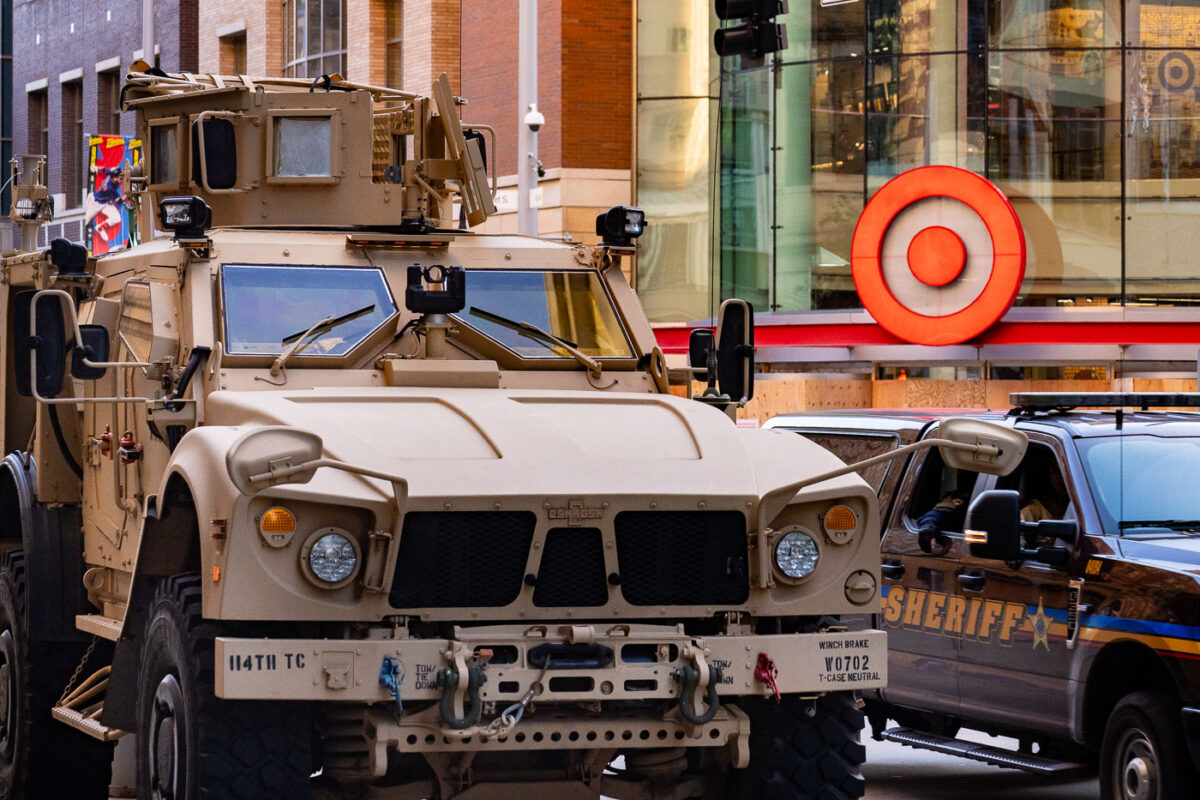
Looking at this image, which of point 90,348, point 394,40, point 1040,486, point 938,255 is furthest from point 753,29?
point 394,40

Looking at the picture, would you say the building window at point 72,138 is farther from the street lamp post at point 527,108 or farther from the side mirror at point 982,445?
the side mirror at point 982,445

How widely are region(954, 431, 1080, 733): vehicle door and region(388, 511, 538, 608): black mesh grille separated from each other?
344 cm

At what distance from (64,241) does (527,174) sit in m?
18.9

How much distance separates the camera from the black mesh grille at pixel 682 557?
7555mm

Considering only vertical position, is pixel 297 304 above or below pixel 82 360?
above

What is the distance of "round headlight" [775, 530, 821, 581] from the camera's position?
25.2ft

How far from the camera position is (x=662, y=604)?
298 inches

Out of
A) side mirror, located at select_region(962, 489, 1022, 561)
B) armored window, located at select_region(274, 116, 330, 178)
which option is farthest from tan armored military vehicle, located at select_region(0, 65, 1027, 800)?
side mirror, located at select_region(962, 489, 1022, 561)

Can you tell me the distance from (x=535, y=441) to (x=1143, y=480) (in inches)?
143

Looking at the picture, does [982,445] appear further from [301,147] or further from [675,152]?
[675,152]

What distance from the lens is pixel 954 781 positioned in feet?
38.7

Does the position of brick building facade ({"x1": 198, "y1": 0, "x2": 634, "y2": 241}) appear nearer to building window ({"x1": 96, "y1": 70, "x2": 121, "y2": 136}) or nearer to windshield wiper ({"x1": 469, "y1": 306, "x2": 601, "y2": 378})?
building window ({"x1": 96, "y1": 70, "x2": 121, "y2": 136})

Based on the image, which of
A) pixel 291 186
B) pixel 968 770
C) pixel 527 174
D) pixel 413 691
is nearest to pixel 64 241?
pixel 291 186

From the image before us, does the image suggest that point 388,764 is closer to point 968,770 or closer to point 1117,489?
point 1117,489
